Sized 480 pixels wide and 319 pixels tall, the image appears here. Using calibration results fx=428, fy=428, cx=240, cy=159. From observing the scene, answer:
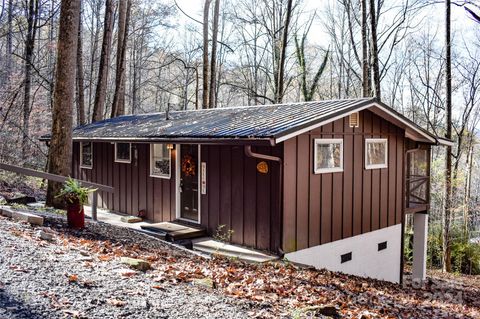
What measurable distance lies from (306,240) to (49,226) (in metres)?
4.50

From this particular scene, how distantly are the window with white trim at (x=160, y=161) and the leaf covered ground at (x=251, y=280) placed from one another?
234 centimetres

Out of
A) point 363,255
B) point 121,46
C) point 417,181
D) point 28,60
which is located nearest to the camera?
point 363,255

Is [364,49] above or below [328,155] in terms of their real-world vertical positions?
above

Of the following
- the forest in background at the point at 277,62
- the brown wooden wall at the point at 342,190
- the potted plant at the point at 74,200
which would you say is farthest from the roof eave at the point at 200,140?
the forest in background at the point at 277,62

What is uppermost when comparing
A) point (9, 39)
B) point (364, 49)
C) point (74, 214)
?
point (9, 39)

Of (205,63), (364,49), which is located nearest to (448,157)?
(364,49)

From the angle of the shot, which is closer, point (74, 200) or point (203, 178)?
point (74, 200)

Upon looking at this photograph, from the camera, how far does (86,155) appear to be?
12438 mm

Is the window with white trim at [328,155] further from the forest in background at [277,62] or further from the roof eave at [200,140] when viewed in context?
the forest in background at [277,62]

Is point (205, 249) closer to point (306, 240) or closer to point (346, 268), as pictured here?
point (306, 240)

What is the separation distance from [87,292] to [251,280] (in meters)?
2.05

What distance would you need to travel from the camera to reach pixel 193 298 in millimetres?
3891

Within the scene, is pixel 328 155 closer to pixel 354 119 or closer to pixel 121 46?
pixel 354 119

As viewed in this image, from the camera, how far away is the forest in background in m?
16.1
